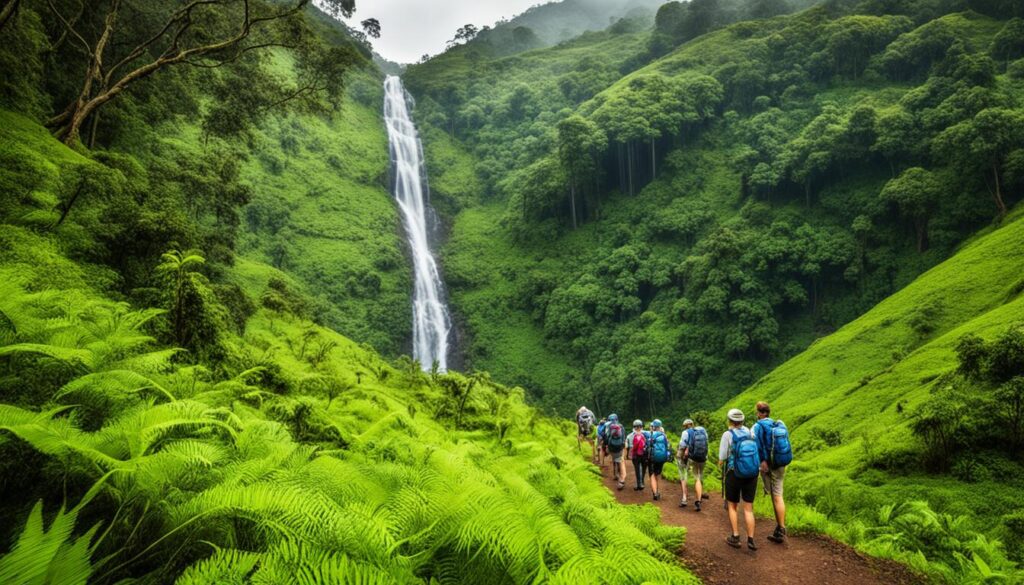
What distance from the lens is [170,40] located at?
53.9ft

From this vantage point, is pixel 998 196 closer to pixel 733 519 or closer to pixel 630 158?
pixel 630 158

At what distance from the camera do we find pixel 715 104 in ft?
175

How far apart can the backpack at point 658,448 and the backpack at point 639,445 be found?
0.21 m

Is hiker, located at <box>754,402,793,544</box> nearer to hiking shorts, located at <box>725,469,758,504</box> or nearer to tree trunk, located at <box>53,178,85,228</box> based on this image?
hiking shorts, located at <box>725,469,758,504</box>

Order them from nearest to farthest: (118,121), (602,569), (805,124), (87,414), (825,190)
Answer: (602,569) → (87,414) → (118,121) → (825,190) → (805,124)

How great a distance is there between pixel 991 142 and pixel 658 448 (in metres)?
34.0

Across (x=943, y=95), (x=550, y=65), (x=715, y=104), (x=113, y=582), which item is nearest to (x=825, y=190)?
(x=943, y=95)

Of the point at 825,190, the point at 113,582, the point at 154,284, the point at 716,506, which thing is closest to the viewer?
the point at 113,582

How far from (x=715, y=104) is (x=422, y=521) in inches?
2345

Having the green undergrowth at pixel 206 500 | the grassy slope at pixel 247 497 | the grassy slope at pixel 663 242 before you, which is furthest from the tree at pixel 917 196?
the green undergrowth at pixel 206 500

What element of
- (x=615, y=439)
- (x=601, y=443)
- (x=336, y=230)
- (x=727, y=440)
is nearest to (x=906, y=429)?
(x=615, y=439)

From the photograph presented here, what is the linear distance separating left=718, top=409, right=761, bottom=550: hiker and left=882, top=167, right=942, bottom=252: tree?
1391 inches

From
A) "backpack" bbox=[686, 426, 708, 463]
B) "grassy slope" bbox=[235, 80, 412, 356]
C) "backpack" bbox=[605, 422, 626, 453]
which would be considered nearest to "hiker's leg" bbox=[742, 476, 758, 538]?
"backpack" bbox=[686, 426, 708, 463]

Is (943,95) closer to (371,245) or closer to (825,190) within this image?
(825,190)
